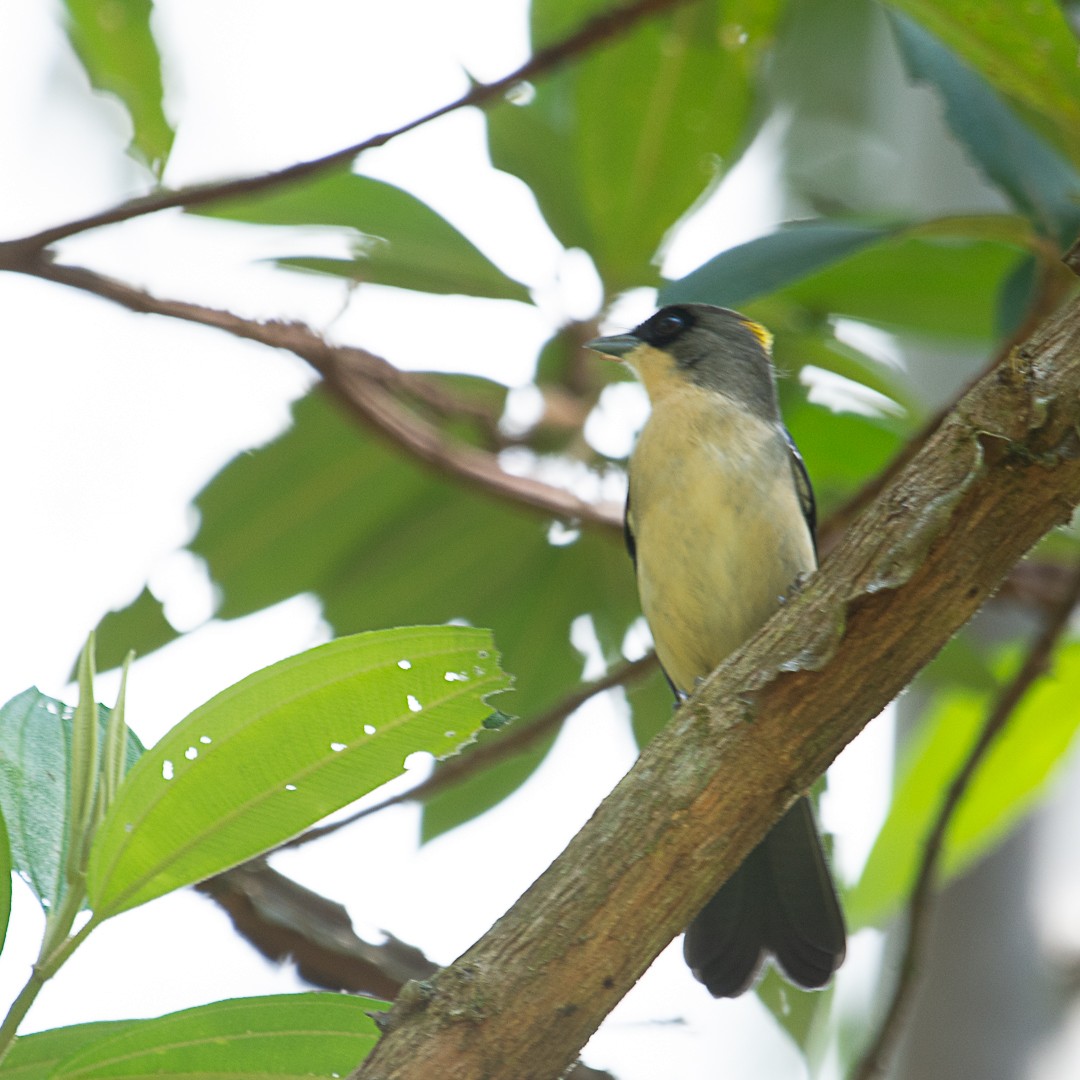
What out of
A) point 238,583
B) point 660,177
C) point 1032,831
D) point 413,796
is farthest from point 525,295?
point 1032,831

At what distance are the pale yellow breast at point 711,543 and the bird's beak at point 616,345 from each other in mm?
412

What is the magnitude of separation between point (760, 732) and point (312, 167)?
1063mm

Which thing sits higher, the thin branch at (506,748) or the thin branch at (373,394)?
the thin branch at (373,394)

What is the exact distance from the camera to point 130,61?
2.93m

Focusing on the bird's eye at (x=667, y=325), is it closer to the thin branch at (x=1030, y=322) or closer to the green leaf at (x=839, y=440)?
the green leaf at (x=839, y=440)

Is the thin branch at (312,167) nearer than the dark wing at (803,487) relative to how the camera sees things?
Yes

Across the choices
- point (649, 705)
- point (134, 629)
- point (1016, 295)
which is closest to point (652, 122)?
point (1016, 295)

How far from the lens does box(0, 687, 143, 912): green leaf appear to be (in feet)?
5.46

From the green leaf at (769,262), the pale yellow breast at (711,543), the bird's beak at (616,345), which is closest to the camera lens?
the green leaf at (769,262)

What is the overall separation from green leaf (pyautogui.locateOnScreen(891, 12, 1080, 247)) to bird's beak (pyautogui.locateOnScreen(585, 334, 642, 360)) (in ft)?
3.44

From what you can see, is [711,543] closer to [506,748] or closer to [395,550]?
[506,748]

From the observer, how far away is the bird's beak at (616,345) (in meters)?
3.59


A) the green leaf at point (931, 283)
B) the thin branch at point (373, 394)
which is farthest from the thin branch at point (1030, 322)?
the thin branch at point (373, 394)

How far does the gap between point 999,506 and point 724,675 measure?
1.32 ft
